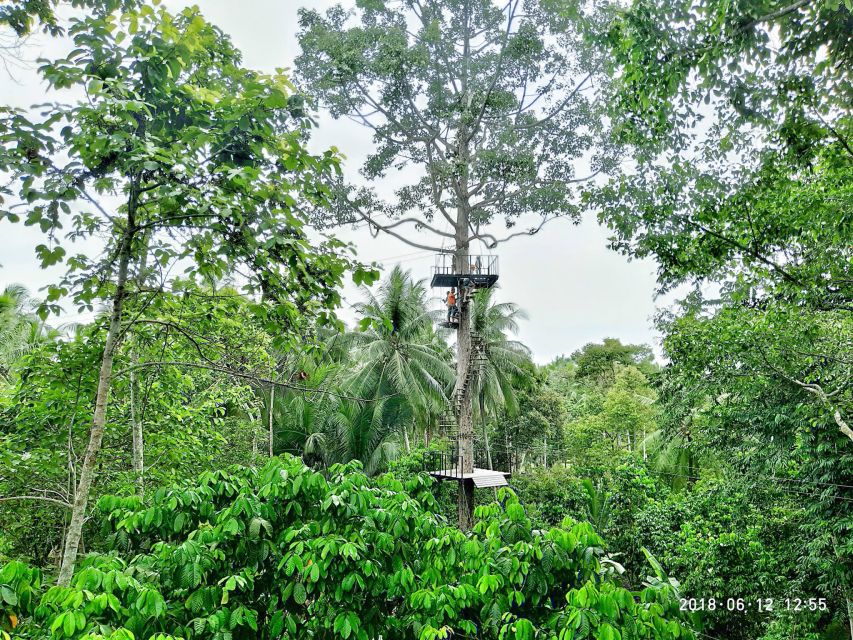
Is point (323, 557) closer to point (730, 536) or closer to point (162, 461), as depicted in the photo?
point (162, 461)

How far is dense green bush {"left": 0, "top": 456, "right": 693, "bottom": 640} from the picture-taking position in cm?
200

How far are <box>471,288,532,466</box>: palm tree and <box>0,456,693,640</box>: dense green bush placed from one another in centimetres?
1361

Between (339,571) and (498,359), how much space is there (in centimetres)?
1651

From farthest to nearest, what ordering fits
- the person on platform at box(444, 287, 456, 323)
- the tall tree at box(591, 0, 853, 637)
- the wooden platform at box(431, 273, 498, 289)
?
the person on platform at box(444, 287, 456, 323), the wooden platform at box(431, 273, 498, 289), the tall tree at box(591, 0, 853, 637)

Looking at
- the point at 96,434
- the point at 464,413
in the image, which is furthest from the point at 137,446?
the point at 464,413

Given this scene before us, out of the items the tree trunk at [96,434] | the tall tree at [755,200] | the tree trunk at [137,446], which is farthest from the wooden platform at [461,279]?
the tree trunk at [96,434]

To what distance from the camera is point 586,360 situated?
26.2 meters

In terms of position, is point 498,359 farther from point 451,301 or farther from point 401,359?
point 451,301

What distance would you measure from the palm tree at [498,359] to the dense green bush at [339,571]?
13.6 meters

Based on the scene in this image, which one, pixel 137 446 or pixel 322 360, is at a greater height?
pixel 322 360

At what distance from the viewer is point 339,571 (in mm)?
2240

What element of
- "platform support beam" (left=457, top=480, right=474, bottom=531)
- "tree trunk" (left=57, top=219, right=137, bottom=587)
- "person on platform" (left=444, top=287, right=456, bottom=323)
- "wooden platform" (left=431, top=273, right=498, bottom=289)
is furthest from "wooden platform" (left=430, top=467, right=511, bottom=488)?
"tree trunk" (left=57, top=219, right=137, bottom=587)

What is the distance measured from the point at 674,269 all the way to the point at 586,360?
2272 cm

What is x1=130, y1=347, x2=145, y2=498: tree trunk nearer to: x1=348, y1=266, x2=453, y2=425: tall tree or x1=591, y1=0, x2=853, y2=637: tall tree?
x1=591, y1=0, x2=853, y2=637: tall tree
